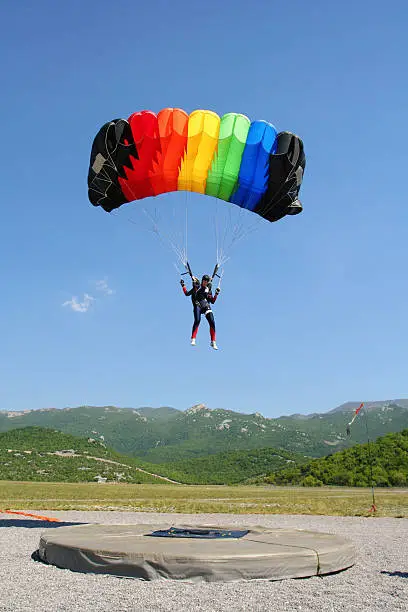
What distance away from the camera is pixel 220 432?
15588 centimetres

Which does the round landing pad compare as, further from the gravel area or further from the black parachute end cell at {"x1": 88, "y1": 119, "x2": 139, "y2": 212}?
the black parachute end cell at {"x1": 88, "y1": 119, "x2": 139, "y2": 212}

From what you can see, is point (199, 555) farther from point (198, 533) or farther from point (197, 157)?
point (197, 157)

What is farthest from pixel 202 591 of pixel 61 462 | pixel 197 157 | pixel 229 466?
pixel 229 466

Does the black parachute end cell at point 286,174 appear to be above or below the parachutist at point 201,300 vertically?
above

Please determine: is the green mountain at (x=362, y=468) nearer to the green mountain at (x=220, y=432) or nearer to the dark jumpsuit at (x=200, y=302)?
the dark jumpsuit at (x=200, y=302)

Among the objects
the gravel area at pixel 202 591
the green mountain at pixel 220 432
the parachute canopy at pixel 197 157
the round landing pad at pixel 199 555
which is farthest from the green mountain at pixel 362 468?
the green mountain at pixel 220 432

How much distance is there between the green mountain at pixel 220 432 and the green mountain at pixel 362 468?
75.4 meters

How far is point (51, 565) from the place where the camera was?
7746 mm

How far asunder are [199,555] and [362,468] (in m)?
35.2

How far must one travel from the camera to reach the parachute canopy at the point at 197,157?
13047mm

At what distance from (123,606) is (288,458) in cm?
8015

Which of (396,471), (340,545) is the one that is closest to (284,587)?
(340,545)

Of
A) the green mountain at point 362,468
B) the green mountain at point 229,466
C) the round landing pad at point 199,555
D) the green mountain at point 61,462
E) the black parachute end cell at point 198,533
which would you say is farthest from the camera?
the green mountain at point 229,466

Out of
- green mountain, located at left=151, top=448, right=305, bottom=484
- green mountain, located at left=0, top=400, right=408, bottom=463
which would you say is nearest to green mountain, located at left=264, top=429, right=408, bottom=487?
green mountain, located at left=151, top=448, right=305, bottom=484
